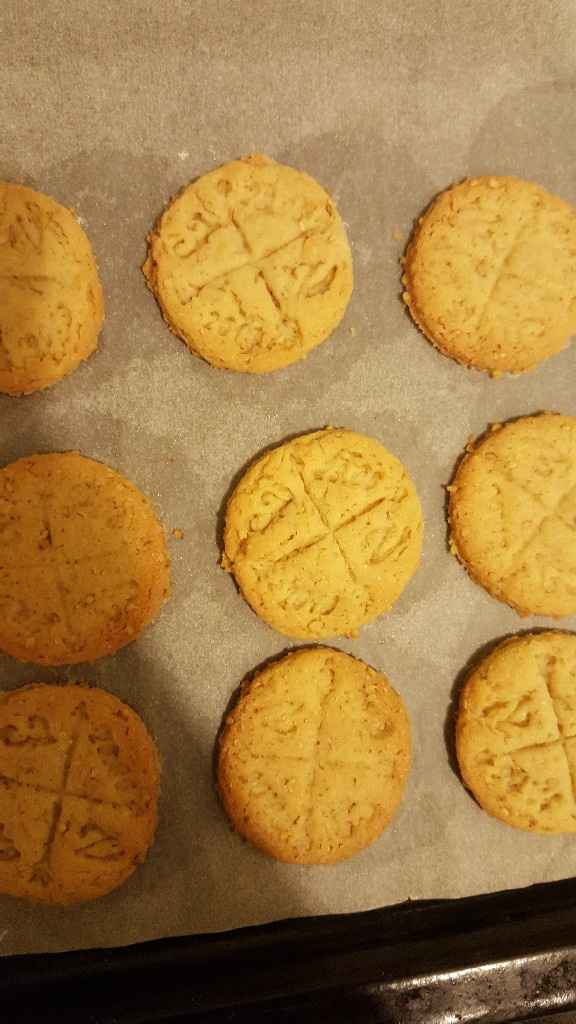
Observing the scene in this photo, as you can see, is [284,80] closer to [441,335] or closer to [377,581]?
[441,335]

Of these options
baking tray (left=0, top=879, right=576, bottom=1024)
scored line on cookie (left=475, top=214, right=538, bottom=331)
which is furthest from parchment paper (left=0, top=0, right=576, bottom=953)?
scored line on cookie (left=475, top=214, right=538, bottom=331)

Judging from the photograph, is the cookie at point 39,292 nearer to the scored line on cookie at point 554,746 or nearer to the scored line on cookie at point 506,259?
the scored line on cookie at point 506,259

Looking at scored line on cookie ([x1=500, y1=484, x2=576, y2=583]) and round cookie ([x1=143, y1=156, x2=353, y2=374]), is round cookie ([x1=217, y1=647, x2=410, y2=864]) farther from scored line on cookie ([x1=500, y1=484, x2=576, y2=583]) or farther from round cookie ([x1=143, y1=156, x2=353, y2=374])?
round cookie ([x1=143, y1=156, x2=353, y2=374])

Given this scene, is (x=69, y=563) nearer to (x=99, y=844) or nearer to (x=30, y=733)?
(x=30, y=733)

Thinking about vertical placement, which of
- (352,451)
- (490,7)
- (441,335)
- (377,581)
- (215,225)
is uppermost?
(490,7)

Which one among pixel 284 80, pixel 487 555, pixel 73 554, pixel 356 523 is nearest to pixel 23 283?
pixel 73 554
